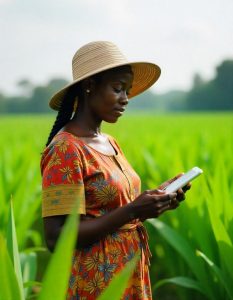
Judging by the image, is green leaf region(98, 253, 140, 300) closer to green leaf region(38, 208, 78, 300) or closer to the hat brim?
green leaf region(38, 208, 78, 300)

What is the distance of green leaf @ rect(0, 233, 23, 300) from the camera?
1.14 meters

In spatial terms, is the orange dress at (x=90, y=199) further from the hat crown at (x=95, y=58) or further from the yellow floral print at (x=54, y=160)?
the hat crown at (x=95, y=58)

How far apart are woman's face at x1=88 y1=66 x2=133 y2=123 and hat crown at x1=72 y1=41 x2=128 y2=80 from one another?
3cm

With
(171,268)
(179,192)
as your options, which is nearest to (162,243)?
(171,268)

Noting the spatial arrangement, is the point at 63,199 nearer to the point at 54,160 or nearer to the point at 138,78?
the point at 54,160

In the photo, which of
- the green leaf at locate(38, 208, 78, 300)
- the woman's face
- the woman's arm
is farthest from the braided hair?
the green leaf at locate(38, 208, 78, 300)

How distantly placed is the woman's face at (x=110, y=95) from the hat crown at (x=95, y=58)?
0.10 feet

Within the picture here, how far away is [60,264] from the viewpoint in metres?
→ 1.02

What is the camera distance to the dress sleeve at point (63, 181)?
1612mm

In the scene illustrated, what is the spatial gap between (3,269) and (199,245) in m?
1.71

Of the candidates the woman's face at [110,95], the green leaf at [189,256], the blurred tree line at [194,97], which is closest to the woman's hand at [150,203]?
the woman's face at [110,95]

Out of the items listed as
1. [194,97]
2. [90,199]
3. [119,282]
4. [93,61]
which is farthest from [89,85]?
[194,97]

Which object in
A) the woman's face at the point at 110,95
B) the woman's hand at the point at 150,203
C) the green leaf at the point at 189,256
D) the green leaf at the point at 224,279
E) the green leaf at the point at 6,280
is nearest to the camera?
the green leaf at the point at 6,280

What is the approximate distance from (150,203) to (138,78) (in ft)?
2.28
